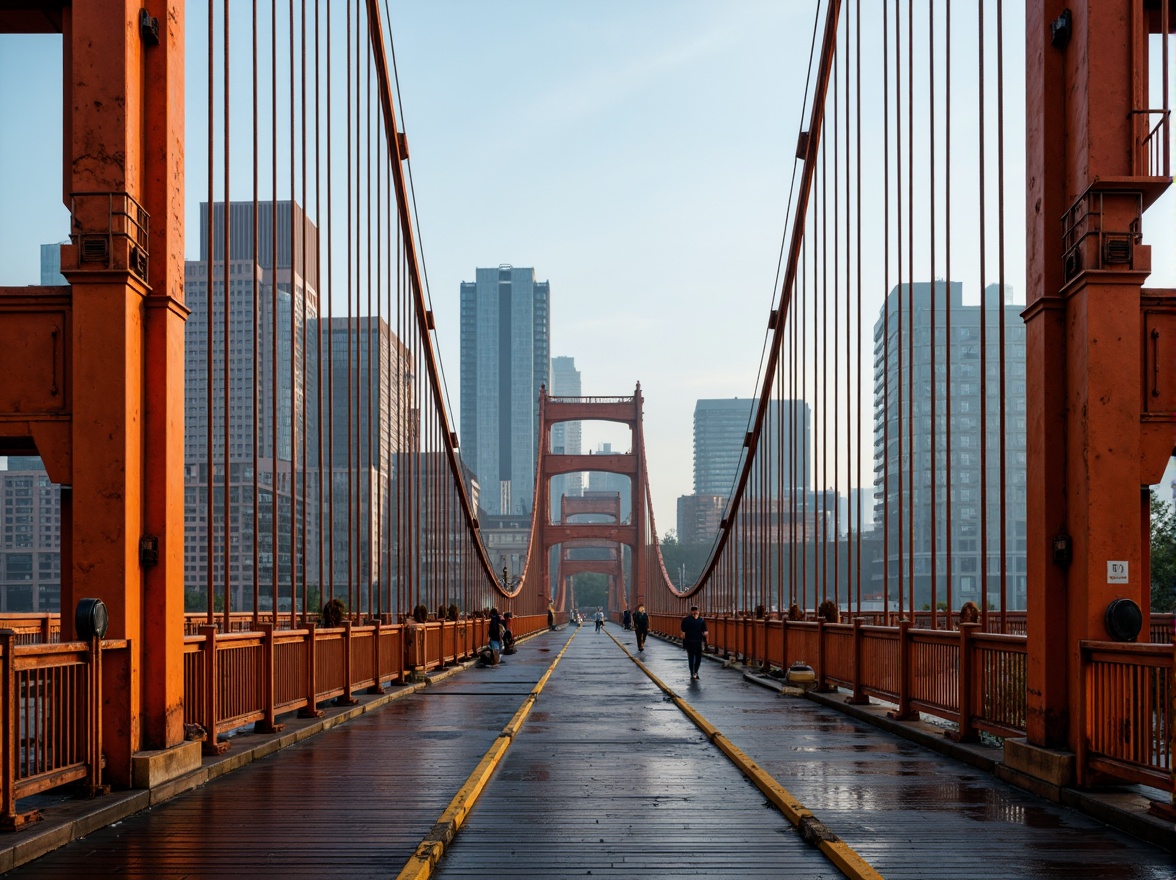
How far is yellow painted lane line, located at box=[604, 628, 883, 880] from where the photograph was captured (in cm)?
707

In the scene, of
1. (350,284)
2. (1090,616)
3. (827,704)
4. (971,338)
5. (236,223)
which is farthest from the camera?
(971,338)

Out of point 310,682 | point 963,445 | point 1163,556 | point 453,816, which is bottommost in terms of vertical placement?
point 1163,556

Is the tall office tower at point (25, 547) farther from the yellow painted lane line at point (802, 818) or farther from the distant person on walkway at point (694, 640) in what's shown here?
the yellow painted lane line at point (802, 818)

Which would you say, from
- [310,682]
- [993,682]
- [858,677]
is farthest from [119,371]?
→ [858,677]

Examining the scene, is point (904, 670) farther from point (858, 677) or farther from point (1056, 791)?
point (1056, 791)

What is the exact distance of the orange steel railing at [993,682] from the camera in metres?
8.50

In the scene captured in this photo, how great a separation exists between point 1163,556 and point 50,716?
5158 centimetres

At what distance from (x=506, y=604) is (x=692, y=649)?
32275mm

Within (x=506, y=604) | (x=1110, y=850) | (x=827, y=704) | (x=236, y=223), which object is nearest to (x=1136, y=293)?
(x=1110, y=850)

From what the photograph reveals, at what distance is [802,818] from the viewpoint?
8398mm

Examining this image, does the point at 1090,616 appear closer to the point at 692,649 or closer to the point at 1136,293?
the point at 1136,293

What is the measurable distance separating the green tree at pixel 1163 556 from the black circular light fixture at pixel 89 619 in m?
43.2

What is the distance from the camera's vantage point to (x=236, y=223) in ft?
84.8

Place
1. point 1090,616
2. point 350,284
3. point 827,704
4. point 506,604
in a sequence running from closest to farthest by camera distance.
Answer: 1. point 1090,616
2. point 827,704
3. point 350,284
4. point 506,604
